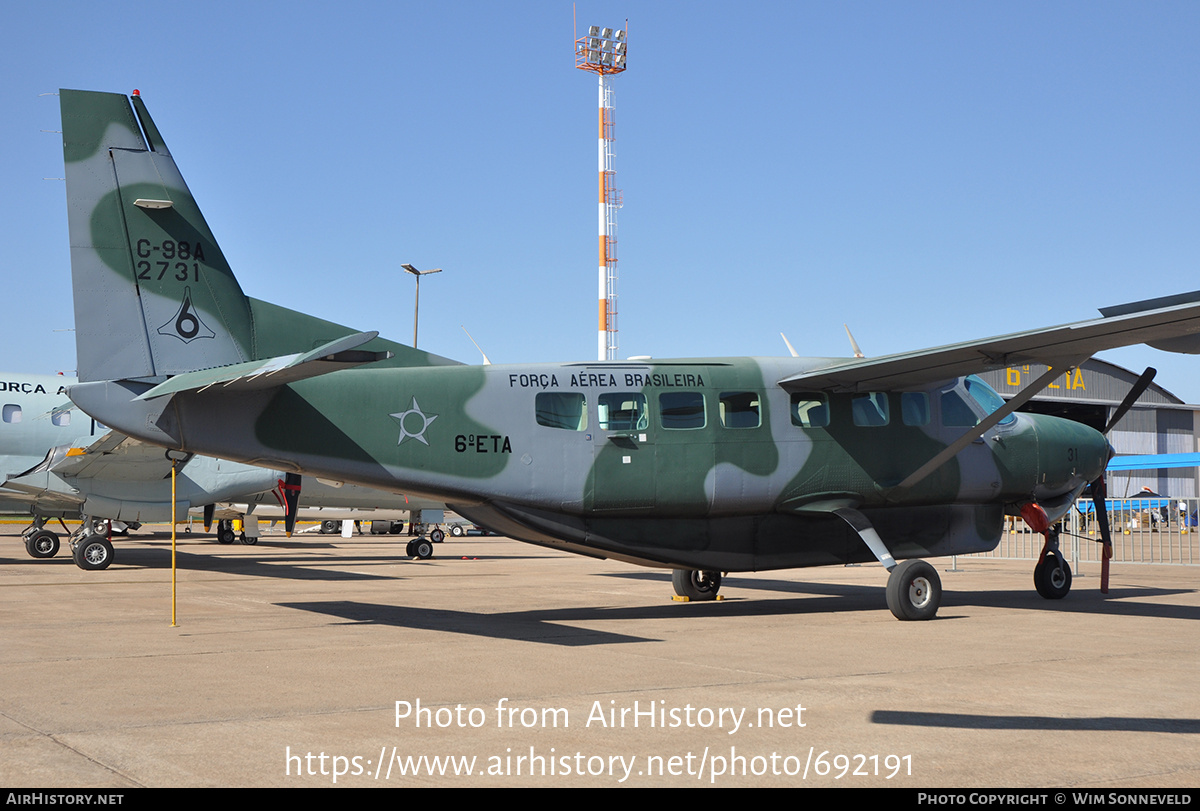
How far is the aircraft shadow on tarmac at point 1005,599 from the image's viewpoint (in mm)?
13117

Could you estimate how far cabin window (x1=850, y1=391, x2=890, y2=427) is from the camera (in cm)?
1266

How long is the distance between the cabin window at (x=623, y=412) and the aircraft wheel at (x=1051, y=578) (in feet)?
22.0

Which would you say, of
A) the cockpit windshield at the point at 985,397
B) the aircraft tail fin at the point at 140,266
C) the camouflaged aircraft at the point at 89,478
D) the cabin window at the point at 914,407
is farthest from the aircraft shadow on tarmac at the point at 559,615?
the camouflaged aircraft at the point at 89,478

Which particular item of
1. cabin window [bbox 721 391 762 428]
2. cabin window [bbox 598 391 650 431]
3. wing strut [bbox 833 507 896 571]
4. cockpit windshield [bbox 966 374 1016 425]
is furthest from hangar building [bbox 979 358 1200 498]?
cabin window [bbox 598 391 650 431]

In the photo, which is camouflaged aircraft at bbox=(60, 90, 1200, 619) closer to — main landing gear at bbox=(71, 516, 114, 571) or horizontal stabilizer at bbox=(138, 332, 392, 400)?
horizontal stabilizer at bbox=(138, 332, 392, 400)

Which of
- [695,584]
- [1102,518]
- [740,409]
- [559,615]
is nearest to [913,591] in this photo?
[740,409]

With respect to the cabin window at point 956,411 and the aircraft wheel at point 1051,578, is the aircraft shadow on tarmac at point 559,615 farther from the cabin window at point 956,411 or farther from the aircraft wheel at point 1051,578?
the cabin window at point 956,411

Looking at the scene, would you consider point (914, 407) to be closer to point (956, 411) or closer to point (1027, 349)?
point (956, 411)

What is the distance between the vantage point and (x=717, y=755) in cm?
516

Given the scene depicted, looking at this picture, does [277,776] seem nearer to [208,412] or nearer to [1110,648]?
[208,412]

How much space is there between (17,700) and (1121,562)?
1023 inches

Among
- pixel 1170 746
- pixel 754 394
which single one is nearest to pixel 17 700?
pixel 1170 746

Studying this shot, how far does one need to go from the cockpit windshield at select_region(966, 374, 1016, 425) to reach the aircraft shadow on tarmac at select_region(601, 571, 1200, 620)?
2.65 metres

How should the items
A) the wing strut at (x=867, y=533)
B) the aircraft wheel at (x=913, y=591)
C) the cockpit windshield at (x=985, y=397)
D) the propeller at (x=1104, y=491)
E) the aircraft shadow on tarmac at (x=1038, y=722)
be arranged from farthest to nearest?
1. the propeller at (x=1104, y=491)
2. the cockpit windshield at (x=985, y=397)
3. the wing strut at (x=867, y=533)
4. the aircraft wheel at (x=913, y=591)
5. the aircraft shadow on tarmac at (x=1038, y=722)
